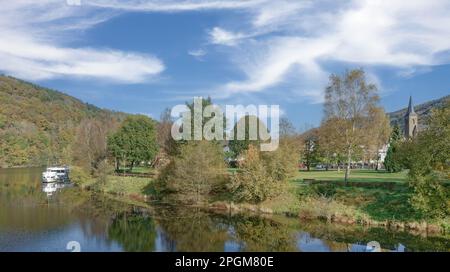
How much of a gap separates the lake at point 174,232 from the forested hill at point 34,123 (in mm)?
32474

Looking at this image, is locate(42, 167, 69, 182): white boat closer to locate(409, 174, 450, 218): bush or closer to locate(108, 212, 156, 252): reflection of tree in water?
locate(108, 212, 156, 252): reflection of tree in water

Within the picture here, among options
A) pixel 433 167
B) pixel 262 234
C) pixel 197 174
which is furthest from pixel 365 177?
pixel 262 234

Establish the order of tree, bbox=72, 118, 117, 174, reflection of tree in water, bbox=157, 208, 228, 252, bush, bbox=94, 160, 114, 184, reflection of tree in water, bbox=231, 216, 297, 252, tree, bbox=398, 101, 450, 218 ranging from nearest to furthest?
reflection of tree in water, bbox=231, 216, 297, 252
reflection of tree in water, bbox=157, 208, 228, 252
tree, bbox=398, 101, 450, 218
bush, bbox=94, 160, 114, 184
tree, bbox=72, 118, 117, 174

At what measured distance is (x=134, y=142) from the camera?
54.6 m

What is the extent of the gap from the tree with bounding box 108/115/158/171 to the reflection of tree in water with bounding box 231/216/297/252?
2901 centimetres

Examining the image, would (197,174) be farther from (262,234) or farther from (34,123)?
(34,123)

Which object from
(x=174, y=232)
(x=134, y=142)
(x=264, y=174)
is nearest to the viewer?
(x=174, y=232)

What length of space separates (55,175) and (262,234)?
4539 centimetres

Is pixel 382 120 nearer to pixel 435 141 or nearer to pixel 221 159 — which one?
pixel 435 141

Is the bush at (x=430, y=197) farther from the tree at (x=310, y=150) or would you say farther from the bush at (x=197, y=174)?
the tree at (x=310, y=150)

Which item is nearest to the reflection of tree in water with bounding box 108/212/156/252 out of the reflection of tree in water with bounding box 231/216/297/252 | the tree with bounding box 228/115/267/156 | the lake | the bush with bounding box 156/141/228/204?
the lake

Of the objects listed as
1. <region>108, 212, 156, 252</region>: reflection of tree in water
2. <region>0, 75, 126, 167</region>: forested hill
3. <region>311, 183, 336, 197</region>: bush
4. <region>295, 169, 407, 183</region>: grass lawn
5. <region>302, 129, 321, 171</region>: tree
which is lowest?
<region>108, 212, 156, 252</region>: reflection of tree in water

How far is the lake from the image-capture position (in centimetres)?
2020

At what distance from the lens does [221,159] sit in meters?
37.5
